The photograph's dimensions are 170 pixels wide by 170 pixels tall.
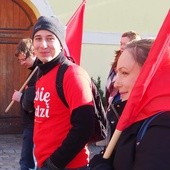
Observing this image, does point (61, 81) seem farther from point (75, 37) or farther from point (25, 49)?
point (25, 49)

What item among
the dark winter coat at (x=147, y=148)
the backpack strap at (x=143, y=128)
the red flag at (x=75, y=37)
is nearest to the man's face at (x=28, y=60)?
the red flag at (x=75, y=37)

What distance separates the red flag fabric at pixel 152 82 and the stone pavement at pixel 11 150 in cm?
422

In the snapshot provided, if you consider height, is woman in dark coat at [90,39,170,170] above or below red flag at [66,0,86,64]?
below

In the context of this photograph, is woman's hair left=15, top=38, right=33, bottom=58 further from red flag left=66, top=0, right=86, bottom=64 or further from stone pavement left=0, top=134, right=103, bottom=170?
stone pavement left=0, top=134, right=103, bottom=170

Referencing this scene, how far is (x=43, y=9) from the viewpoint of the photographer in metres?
7.84

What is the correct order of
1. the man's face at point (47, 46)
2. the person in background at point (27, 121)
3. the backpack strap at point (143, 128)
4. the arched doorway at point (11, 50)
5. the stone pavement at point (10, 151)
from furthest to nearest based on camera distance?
the arched doorway at point (11, 50)
the stone pavement at point (10, 151)
the person in background at point (27, 121)
the man's face at point (47, 46)
the backpack strap at point (143, 128)

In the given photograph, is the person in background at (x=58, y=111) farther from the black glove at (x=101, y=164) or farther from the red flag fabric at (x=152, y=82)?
the red flag fabric at (x=152, y=82)

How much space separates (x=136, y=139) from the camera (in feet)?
5.97

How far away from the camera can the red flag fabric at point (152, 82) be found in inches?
72.6

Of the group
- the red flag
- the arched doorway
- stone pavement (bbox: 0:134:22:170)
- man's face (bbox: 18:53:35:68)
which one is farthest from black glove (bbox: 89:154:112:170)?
the arched doorway

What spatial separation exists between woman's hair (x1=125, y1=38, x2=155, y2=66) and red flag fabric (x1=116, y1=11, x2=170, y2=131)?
8 centimetres

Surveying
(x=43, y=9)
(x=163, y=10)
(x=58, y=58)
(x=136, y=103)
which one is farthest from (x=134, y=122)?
(x=163, y=10)

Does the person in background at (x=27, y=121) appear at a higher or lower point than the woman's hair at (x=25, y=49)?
lower

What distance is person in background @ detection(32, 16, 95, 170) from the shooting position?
269 centimetres
